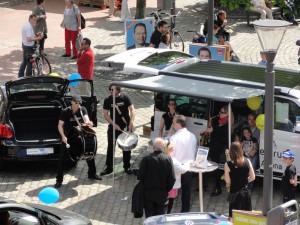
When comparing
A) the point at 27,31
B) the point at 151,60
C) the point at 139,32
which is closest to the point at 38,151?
the point at 151,60

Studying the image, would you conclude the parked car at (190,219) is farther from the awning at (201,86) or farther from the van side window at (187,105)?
the van side window at (187,105)

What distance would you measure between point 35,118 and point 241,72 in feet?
13.2

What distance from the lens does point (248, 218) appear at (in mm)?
12594

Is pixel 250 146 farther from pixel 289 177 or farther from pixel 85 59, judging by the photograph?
pixel 85 59

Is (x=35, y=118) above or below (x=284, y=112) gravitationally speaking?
below

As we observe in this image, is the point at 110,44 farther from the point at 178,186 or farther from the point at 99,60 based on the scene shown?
the point at 178,186

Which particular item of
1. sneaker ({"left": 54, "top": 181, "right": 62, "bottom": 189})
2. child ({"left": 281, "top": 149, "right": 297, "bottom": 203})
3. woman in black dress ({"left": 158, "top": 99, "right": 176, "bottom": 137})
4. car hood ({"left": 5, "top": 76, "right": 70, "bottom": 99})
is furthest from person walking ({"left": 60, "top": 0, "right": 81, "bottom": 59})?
child ({"left": 281, "top": 149, "right": 297, "bottom": 203})

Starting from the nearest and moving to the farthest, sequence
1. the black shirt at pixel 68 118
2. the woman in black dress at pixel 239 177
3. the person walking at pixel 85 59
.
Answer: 1. the woman in black dress at pixel 239 177
2. the black shirt at pixel 68 118
3. the person walking at pixel 85 59

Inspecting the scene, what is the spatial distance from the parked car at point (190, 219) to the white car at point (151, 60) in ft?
15.7

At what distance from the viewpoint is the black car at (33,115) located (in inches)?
662

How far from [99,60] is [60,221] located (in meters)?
13.1

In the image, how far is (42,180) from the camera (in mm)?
16922

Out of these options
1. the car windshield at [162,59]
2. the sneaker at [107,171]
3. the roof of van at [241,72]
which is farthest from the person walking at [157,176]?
the car windshield at [162,59]

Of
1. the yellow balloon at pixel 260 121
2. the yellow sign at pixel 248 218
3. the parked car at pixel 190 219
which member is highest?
the yellow balloon at pixel 260 121
